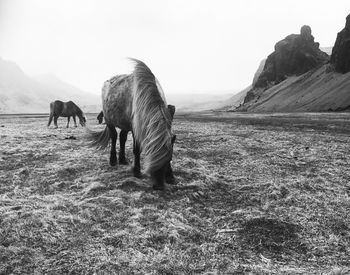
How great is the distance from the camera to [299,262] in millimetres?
3680

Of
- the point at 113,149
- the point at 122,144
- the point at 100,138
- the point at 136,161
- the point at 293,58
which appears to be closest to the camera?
the point at 136,161

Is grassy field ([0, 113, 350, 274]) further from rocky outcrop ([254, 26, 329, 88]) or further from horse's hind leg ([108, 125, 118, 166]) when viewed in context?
rocky outcrop ([254, 26, 329, 88])

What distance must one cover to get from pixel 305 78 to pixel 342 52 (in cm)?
2033

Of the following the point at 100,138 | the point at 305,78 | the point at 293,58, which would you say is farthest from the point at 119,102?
the point at 293,58

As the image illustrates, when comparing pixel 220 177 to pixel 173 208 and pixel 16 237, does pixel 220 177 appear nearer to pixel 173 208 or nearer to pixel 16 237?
pixel 173 208

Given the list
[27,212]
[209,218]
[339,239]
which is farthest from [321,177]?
[27,212]

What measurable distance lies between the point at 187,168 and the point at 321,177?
3548 millimetres

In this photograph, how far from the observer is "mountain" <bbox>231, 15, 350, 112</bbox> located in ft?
261

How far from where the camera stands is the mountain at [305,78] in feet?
261

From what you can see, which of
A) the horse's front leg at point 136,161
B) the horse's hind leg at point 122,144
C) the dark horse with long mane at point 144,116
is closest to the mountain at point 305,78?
the horse's hind leg at point 122,144

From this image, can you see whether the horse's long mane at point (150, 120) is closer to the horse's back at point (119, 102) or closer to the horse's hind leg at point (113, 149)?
the horse's back at point (119, 102)

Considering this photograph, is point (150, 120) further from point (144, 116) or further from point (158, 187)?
point (158, 187)

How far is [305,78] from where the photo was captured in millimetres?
113125

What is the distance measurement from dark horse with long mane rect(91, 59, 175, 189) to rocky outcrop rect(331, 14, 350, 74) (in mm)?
99717
